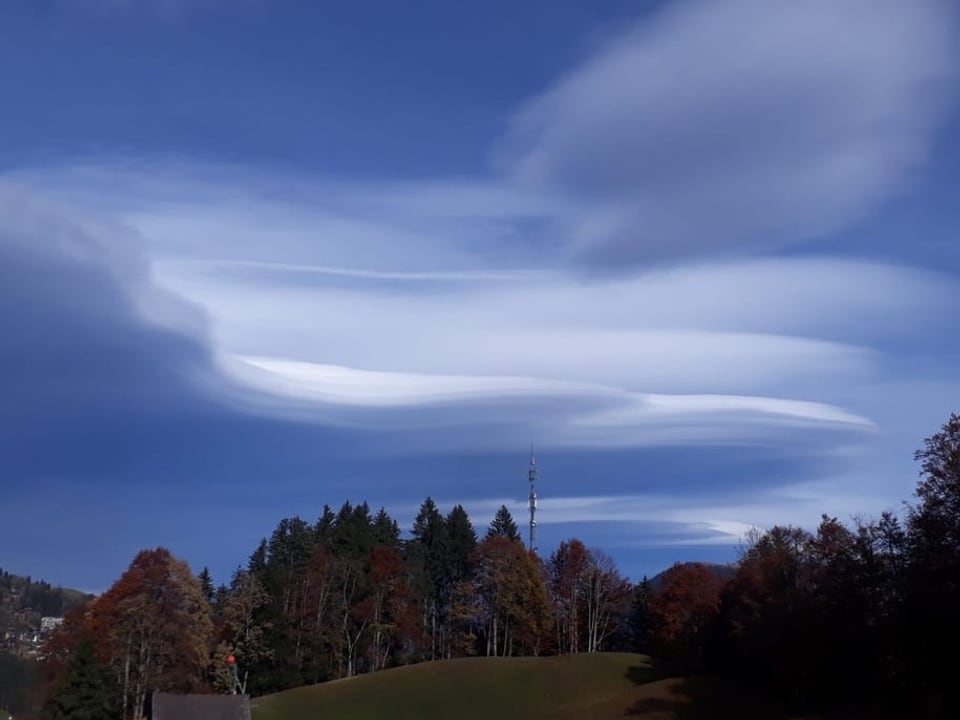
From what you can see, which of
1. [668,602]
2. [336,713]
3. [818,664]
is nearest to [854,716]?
[818,664]

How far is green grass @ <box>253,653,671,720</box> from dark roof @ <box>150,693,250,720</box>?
122 ft

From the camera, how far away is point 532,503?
14738cm

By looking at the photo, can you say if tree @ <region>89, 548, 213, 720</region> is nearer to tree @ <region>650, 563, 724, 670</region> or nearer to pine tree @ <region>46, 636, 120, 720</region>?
pine tree @ <region>46, 636, 120, 720</region>

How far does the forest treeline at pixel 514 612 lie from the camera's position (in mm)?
63312

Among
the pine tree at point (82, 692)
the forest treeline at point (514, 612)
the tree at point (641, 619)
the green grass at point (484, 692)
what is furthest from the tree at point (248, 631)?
the tree at point (641, 619)

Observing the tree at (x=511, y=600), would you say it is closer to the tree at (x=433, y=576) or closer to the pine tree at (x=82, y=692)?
the tree at (x=433, y=576)

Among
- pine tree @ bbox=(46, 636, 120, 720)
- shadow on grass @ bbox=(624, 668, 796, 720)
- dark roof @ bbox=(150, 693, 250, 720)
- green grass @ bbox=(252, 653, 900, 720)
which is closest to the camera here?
dark roof @ bbox=(150, 693, 250, 720)

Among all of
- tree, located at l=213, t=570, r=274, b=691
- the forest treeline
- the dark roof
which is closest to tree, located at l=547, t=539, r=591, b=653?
the forest treeline

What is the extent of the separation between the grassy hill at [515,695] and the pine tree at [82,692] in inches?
488

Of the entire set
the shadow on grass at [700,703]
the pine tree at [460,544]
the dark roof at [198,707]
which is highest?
the pine tree at [460,544]

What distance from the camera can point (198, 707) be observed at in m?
43.7

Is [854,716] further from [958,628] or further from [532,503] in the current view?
[532,503]

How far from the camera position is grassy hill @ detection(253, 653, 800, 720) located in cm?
7888

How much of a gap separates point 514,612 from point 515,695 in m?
29.6
